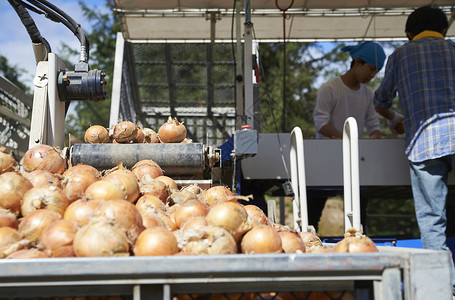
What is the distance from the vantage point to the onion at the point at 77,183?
4.95 ft

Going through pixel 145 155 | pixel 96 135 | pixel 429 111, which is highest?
pixel 429 111

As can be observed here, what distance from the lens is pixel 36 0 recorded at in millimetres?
2594

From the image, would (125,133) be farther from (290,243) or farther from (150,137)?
(290,243)

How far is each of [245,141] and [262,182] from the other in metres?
1.13

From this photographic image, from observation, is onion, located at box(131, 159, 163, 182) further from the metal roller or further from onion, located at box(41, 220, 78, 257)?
onion, located at box(41, 220, 78, 257)

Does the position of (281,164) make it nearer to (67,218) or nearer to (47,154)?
(47,154)

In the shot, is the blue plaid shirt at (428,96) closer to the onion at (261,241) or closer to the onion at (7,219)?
the onion at (261,241)

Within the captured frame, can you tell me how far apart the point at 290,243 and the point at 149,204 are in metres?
0.46

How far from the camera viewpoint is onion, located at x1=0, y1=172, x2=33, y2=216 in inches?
53.4

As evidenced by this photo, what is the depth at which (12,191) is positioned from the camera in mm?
1375

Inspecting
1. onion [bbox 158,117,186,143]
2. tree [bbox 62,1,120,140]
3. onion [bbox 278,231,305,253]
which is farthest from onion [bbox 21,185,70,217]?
tree [bbox 62,1,120,140]

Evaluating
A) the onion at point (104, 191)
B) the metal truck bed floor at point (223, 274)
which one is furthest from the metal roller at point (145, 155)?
the metal truck bed floor at point (223, 274)

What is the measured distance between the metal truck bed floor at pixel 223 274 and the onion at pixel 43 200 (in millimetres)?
397

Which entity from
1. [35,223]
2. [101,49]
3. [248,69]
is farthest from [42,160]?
[101,49]
